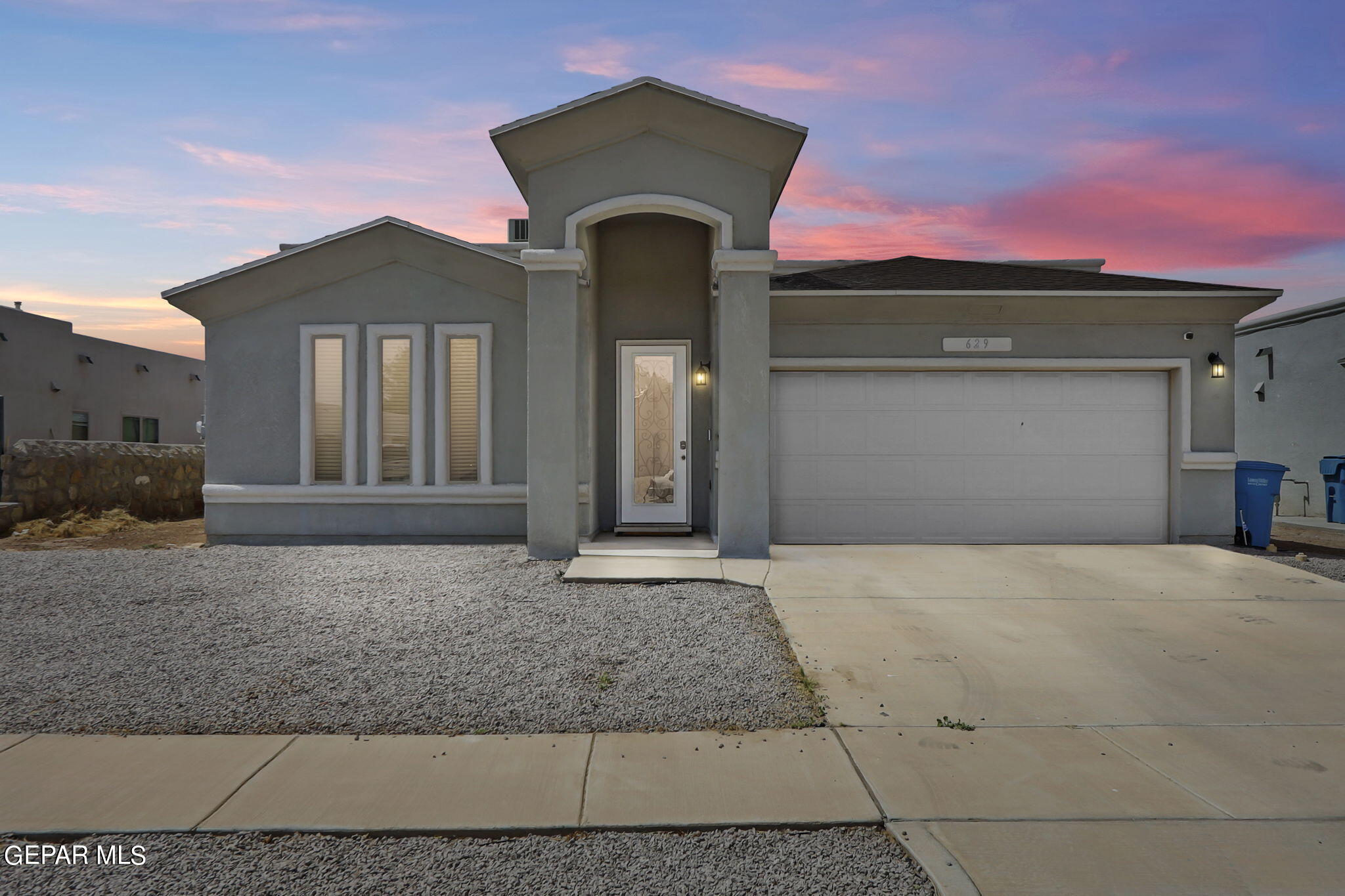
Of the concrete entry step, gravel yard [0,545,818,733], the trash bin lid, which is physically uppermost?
the trash bin lid

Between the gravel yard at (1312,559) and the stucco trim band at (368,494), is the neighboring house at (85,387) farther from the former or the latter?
the gravel yard at (1312,559)

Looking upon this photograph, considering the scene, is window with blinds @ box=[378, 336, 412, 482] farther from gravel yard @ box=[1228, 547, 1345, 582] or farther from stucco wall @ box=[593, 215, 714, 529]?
gravel yard @ box=[1228, 547, 1345, 582]

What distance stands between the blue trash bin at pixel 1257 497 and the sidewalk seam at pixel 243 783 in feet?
38.3

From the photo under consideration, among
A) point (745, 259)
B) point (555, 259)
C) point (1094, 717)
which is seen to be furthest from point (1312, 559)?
point (555, 259)

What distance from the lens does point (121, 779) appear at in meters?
3.47

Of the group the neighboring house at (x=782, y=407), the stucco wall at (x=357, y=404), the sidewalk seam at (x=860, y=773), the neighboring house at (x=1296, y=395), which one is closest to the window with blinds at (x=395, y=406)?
the neighboring house at (x=782, y=407)

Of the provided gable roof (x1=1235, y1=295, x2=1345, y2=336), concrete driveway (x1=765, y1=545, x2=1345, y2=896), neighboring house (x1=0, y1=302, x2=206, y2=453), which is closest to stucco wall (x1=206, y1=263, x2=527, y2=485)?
concrete driveway (x1=765, y1=545, x2=1345, y2=896)

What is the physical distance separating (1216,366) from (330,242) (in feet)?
40.2

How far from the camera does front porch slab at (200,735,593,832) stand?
309 cm

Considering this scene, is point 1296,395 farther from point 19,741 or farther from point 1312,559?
point 19,741

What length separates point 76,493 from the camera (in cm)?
1440

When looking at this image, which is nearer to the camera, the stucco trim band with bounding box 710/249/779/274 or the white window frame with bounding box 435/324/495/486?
the stucco trim band with bounding box 710/249/779/274

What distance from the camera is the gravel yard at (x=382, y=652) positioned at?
4.21 m

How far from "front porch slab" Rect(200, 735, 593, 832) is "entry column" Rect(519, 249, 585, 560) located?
4.41 meters
